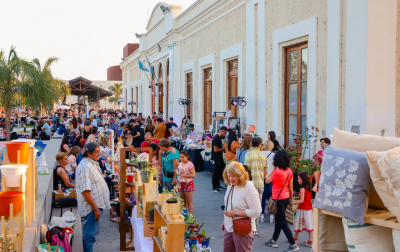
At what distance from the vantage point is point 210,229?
743cm

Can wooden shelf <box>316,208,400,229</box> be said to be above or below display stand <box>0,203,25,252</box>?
above

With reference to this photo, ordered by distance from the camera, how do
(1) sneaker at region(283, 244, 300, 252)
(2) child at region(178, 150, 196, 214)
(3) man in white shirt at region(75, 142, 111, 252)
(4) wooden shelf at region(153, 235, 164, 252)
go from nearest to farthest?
(4) wooden shelf at region(153, 235, 164, 252), (3) man in white shirt at region(75, 142, 111, 252), (1) sneaker at region(283, 244, 300, 252), (2) child at region(178, 150, 196, 214)

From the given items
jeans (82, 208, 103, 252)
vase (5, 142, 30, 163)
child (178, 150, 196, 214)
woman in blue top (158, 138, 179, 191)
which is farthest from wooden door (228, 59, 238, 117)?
vase (5, 142, 30, 163)

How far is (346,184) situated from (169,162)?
593 cm

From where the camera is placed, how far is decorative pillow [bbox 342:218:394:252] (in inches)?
92.7

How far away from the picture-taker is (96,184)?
582 cm

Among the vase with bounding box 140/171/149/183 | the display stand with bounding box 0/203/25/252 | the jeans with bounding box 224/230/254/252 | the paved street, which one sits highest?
the vase with bounding box 140/171/149/183

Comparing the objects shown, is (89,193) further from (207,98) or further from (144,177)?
(207,98)

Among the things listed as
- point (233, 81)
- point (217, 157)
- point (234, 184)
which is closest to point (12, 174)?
point (234, 184)

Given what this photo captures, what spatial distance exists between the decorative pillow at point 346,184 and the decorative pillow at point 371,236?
0.35 feet

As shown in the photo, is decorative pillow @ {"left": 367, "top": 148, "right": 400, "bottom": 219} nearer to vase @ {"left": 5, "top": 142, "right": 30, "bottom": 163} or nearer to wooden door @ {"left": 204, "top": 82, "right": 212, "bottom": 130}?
vase @ {"left": 5, "top": 142, "right": 30, "bottom": 163}

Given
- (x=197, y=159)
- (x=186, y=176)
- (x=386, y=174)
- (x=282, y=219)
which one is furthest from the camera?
(x=197, y=159)

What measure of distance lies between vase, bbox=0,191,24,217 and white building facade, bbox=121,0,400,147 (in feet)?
21.5

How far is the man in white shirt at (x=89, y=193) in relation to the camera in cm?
563
